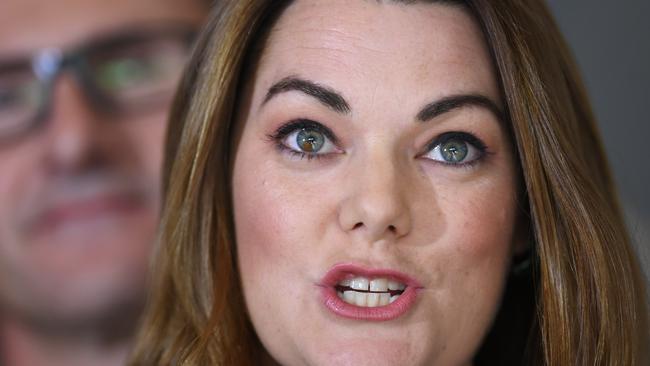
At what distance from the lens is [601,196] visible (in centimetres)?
174

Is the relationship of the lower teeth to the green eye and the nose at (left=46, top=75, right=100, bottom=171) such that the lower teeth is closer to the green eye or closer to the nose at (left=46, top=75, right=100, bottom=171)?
the green eye

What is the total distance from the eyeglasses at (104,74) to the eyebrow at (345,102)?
0.84 m

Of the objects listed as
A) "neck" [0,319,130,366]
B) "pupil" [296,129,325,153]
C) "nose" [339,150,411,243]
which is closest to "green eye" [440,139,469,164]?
"nose" [339,150,411,243]

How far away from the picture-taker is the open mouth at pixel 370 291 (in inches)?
61.7

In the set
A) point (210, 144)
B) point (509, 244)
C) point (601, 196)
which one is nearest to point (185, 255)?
point (210, 144)

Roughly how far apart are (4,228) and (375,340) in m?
1.20

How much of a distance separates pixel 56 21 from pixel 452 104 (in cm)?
117

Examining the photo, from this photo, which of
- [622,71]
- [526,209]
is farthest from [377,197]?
[622,71]

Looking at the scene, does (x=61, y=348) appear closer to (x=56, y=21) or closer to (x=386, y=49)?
(x=56, y=21)

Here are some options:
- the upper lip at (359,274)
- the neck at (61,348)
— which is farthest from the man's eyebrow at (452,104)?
the neck at (61,348)

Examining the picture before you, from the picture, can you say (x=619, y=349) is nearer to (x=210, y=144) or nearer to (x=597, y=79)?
(x=210, y=144)

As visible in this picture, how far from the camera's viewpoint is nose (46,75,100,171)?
234 cm

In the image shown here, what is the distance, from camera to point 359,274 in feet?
5.11

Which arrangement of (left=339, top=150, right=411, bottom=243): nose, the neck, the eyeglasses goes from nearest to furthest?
(left=339, top=150, right=411, bottom=243): nose → the eyeglasses → the neck
